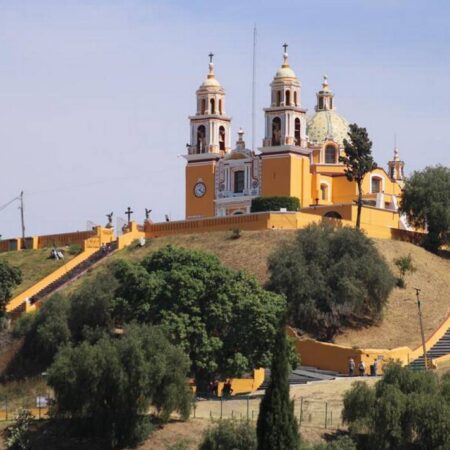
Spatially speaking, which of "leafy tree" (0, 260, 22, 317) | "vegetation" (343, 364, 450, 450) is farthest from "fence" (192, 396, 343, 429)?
"leafy tree" (0, 260, 22, 317)

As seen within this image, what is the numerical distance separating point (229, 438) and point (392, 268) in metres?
29.8

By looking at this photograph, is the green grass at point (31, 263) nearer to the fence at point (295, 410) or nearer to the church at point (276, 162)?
the church at point (276, 162)

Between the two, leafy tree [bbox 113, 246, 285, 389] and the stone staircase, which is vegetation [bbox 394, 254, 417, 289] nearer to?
the stone staircase

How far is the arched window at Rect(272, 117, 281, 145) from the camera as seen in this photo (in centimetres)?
10350

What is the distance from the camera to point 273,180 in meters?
102

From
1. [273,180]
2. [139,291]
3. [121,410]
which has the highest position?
[273,180]

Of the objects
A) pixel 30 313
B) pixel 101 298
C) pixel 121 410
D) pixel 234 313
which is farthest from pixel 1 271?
pixel 121 410

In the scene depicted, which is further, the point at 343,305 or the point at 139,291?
the point at 343,305

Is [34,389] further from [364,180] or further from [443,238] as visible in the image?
[364,180]

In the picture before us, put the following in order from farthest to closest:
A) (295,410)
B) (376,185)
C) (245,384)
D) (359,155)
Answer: (376,185) < (359,155) < (245,384) < (295,410)

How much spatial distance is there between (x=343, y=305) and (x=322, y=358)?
510 cm

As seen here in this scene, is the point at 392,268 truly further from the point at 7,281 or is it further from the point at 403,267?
the point at 7,281

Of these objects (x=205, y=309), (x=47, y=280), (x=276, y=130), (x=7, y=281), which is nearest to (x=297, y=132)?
(x=276, y=130)

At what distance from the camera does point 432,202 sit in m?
97.2
